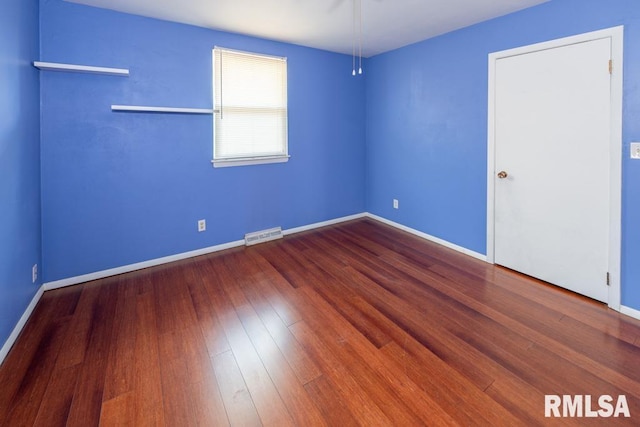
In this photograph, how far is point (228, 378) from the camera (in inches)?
70.1

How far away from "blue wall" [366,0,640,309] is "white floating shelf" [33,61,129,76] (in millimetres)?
3247

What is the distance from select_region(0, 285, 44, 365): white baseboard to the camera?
6.34 feet

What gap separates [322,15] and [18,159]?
2.81 metres

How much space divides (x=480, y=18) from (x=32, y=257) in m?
4.60

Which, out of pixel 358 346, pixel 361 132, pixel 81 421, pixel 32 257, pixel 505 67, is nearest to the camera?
pixel 81 421

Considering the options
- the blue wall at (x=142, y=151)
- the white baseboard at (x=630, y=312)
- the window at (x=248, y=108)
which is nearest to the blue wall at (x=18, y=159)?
the blue wall at (x=142, y=151)

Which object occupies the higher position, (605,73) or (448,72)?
(448,72)

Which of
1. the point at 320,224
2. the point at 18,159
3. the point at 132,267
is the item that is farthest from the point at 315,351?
the point at 320,224

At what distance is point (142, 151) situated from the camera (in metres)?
3.16

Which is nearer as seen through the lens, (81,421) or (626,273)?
(81,421)

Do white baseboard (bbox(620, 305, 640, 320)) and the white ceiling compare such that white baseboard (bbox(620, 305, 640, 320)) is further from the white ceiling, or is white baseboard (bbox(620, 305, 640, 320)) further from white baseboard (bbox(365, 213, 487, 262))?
the white ceiling

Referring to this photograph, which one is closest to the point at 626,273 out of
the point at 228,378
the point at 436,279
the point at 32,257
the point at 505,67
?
the point at 436,279

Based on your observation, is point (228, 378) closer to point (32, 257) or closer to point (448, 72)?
point (32, 257)

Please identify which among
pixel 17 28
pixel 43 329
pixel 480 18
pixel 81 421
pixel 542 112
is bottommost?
pixel 81 421
